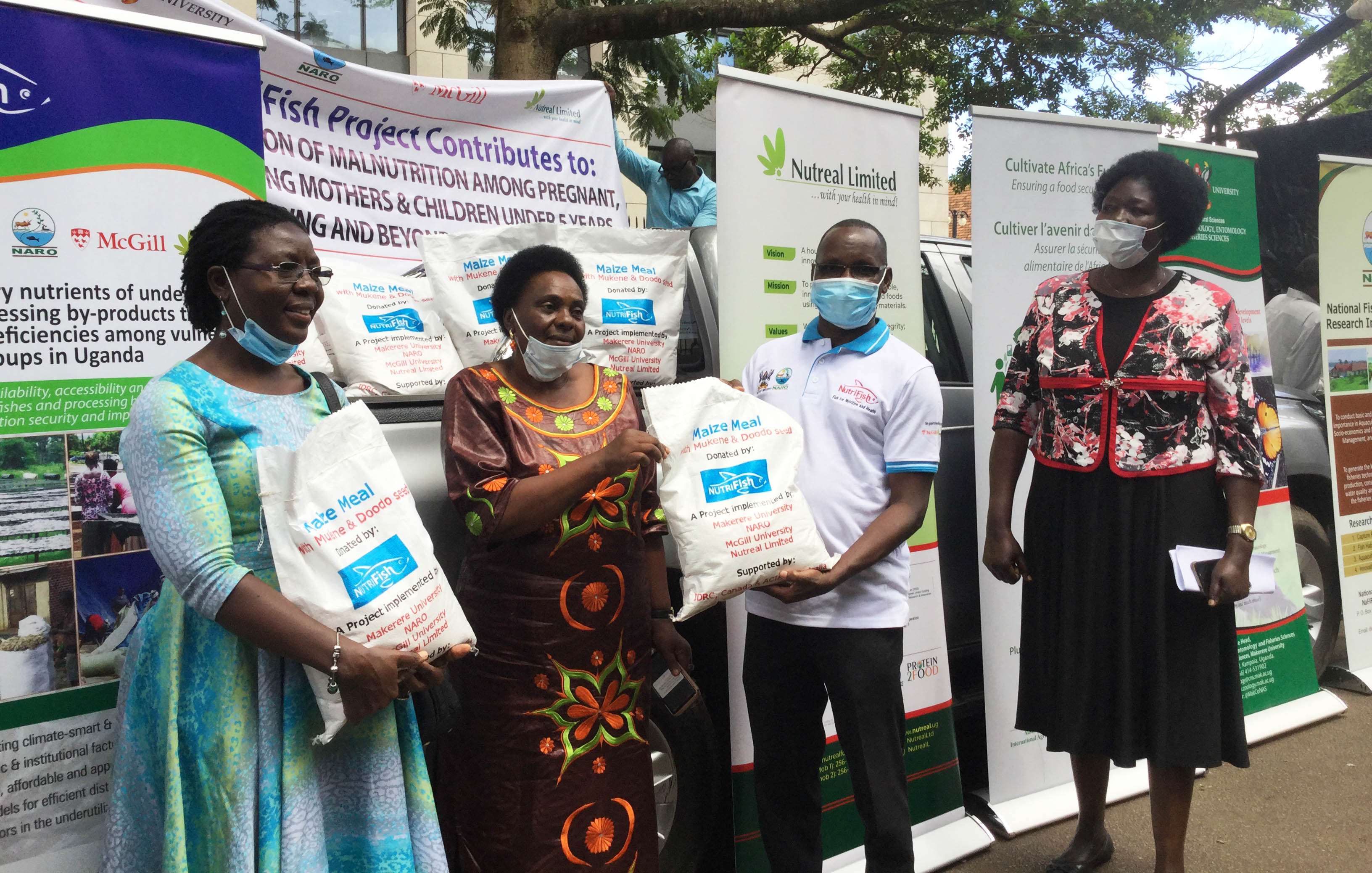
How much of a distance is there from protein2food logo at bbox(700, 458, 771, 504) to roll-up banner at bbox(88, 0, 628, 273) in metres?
1.34

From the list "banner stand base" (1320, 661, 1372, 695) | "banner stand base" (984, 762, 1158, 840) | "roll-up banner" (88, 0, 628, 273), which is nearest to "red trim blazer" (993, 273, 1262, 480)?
"banner stand base" (984, 762, 1158, 840)

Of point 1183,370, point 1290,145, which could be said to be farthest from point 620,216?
point 1290,145

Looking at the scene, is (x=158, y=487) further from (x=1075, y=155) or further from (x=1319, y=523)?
(x=1319, y=523)

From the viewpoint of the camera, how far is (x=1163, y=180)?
304 cm

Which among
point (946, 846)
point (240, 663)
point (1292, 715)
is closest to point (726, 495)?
point (240, 663)

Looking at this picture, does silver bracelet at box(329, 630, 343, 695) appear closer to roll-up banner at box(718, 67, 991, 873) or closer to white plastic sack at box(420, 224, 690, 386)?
white plastic sack at box(420, 224, 690, 386)

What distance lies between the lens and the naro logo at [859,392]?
8.59 feet

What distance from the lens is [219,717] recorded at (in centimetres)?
181

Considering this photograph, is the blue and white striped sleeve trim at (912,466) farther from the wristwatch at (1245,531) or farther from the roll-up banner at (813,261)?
the wristwatch at (1245,531)

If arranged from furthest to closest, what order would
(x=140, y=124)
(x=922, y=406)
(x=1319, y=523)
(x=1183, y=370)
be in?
(x=1319, y=523) < (x=1183, y=370) < (x=922, y=406) < (x=140, y=124)

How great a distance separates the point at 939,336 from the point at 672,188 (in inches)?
57.9

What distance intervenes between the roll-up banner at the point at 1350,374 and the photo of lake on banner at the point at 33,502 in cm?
547

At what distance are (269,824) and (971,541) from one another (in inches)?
110

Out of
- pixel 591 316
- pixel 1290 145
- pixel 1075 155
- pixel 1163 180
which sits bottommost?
pixel 591 316
